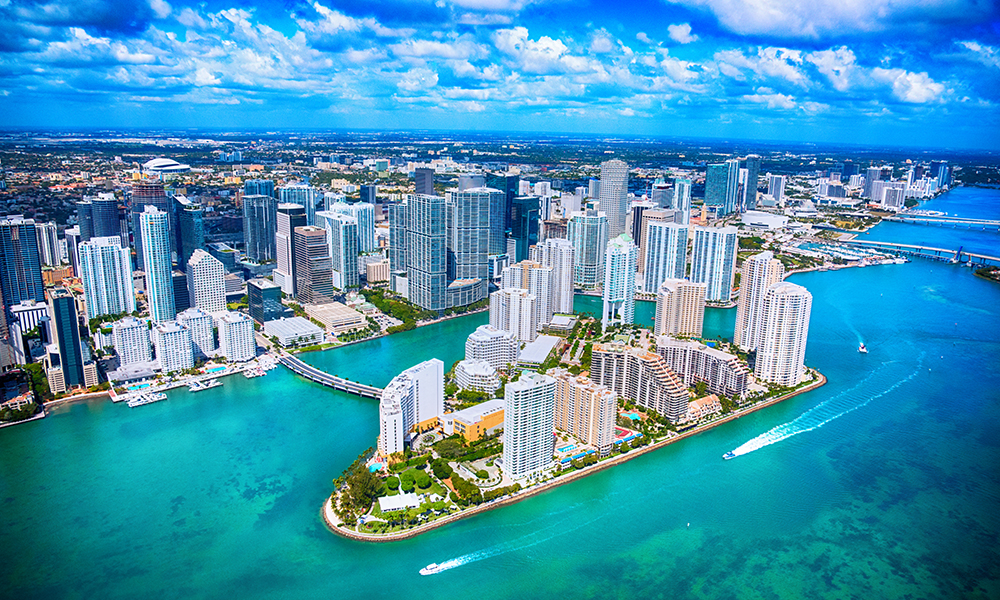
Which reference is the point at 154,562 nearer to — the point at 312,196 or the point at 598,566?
the point at 598,566

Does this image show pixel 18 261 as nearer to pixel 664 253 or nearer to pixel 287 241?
pixel 287 241

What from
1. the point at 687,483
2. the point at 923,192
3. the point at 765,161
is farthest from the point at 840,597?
the point at 765,161

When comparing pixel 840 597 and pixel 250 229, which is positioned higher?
pixel 250 229

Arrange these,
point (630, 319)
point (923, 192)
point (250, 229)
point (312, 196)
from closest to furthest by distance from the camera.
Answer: point (630, 319), point (250, 229), point (312, 196), point (923, 192)

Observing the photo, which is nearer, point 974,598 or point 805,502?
point 974,598

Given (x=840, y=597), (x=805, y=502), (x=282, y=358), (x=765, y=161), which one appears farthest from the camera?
(x=765, y=161)

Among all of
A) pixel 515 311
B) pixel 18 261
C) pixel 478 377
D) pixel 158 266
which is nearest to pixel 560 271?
pixel 515 311
